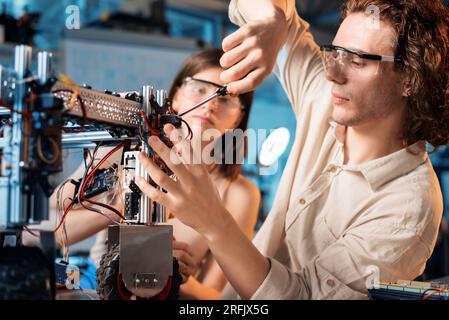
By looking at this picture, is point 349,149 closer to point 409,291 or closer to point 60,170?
point 409,291

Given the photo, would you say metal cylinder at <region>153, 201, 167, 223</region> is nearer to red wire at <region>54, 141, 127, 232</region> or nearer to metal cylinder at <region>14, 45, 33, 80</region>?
red wire at <region>54, 141, 127, 232</region>

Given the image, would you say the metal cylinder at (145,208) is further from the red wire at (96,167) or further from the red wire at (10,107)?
the red wire at (10,107)

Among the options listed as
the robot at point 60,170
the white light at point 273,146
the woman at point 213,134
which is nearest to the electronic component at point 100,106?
the robot at point 60,170

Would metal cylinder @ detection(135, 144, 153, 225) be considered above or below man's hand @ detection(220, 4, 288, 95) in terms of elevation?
below

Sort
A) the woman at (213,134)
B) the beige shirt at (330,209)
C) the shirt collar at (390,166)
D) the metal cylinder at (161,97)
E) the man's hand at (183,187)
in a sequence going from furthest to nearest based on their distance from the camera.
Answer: the woman at (213,134) → the shirt collar at (390,166) → the beige shirt at (330,209) → the metal cylinder at (161,97) → the man's hand at (183,187)

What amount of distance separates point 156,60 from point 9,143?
2532 mm

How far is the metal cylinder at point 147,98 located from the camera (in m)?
1.08

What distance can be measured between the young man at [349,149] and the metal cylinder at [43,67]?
38 cm

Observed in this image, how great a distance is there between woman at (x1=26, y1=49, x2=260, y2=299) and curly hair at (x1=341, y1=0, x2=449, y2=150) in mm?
437

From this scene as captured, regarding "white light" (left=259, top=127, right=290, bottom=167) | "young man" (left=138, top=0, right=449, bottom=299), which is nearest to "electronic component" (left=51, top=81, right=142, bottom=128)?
"young man" (left=138, top=0, right=449, bottom=299)

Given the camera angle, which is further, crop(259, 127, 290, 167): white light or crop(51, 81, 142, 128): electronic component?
crop(259, 127, 290, 167): white light

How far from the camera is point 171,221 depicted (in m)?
1.25

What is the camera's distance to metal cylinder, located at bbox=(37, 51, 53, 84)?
0.89 m
